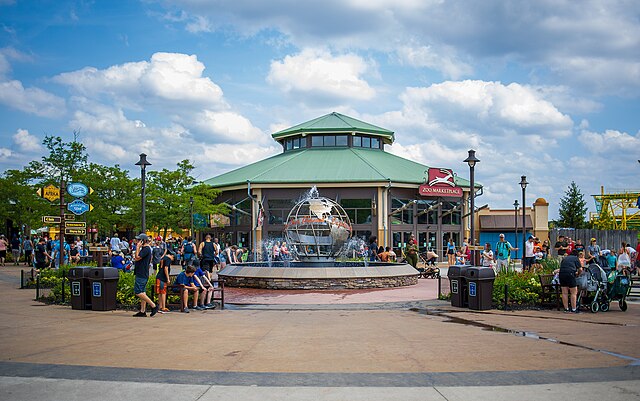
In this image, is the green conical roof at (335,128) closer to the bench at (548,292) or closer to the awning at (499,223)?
the awning at (499,223)

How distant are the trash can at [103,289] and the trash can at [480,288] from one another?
8848mm

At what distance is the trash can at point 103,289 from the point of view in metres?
14.7

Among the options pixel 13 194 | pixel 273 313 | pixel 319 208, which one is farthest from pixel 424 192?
pixel 273 313

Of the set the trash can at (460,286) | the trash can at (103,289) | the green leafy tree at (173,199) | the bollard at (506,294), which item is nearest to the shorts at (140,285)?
the trash can at (103,289)

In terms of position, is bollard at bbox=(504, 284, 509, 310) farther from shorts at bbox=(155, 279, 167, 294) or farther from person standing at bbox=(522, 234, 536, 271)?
person standing at bbox=(522, 234, 536, 271)

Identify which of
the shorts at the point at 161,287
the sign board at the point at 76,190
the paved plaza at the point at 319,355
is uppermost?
the sign board at the point at 76,190

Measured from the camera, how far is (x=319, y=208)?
29016 millimetres

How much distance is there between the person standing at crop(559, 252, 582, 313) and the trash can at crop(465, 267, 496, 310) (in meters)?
1.69

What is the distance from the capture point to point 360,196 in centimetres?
4731

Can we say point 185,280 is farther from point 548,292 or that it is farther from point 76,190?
point 76,190

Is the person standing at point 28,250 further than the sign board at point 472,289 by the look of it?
Yes

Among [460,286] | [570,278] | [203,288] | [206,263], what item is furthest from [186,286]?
[570,278]

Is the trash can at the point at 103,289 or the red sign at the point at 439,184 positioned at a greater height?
the red sign at the point at 439,184

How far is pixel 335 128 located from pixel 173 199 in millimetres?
18352
